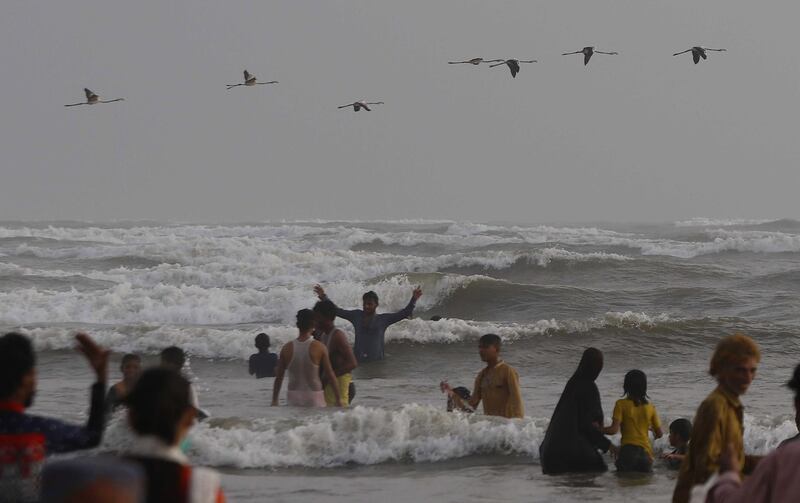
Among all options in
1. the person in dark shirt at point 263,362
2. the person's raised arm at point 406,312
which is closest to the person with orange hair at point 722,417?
the person's raised arm at point 406,312

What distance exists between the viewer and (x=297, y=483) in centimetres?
907

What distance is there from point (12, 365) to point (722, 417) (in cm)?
252

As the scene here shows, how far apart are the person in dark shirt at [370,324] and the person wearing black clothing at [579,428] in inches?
138

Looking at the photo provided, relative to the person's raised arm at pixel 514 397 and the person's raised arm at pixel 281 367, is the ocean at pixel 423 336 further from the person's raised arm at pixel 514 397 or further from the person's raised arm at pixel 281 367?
the person's raised arm at pixel 514 397

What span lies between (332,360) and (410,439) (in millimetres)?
947

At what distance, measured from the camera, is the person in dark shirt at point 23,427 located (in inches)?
154

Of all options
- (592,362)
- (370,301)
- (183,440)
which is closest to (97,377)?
(183,440)

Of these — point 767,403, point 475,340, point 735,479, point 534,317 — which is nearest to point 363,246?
point 534,317

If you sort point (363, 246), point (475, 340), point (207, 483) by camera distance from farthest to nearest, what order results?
1. point (363, 246)
2. point (475, 340)
3. point (207, 483)

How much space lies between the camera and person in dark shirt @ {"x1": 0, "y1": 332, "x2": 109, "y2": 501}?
392 cm

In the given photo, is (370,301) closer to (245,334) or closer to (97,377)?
(245,334)

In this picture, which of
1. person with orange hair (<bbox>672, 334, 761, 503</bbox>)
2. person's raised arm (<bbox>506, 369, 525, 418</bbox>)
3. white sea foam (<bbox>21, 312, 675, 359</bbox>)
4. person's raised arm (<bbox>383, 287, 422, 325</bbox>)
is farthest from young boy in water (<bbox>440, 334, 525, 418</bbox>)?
white sea foam (<bbox>21, 312, 675, 359</bbox>)

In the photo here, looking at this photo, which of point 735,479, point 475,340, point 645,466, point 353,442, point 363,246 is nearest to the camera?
point 735,479

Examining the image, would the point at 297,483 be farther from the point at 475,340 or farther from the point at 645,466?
the point at 475,340
